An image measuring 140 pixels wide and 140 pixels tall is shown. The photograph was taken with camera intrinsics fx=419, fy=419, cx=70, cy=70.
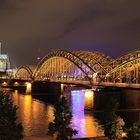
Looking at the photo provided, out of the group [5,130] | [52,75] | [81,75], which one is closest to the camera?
[5,130]

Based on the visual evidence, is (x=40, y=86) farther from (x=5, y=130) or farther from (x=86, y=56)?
(x=5, y=130)

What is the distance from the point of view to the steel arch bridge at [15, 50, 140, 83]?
6556 centimetres

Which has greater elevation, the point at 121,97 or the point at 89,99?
the point at 121,97

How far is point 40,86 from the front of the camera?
10712 cm

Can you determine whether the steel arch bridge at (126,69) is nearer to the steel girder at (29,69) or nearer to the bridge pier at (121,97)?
the bridge pier at (121,97)

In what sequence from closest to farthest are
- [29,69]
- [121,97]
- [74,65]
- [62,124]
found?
[62,124] → [121,97] → [74,65] → [29,69]

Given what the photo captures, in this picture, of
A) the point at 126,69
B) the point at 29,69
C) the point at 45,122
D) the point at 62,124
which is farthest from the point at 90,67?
the point at 29,69

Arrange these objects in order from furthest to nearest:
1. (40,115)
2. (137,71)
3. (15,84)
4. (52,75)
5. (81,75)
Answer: (15,84)
(52,75)
(81,75)
(137,71)
(40,115)

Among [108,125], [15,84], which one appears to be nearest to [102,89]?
[108,125]

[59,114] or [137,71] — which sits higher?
[137,71]

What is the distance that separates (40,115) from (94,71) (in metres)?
19.8

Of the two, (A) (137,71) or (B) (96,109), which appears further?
(A) (137,71)

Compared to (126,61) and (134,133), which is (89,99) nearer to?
(126,61)

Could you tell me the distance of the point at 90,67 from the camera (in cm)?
7575
